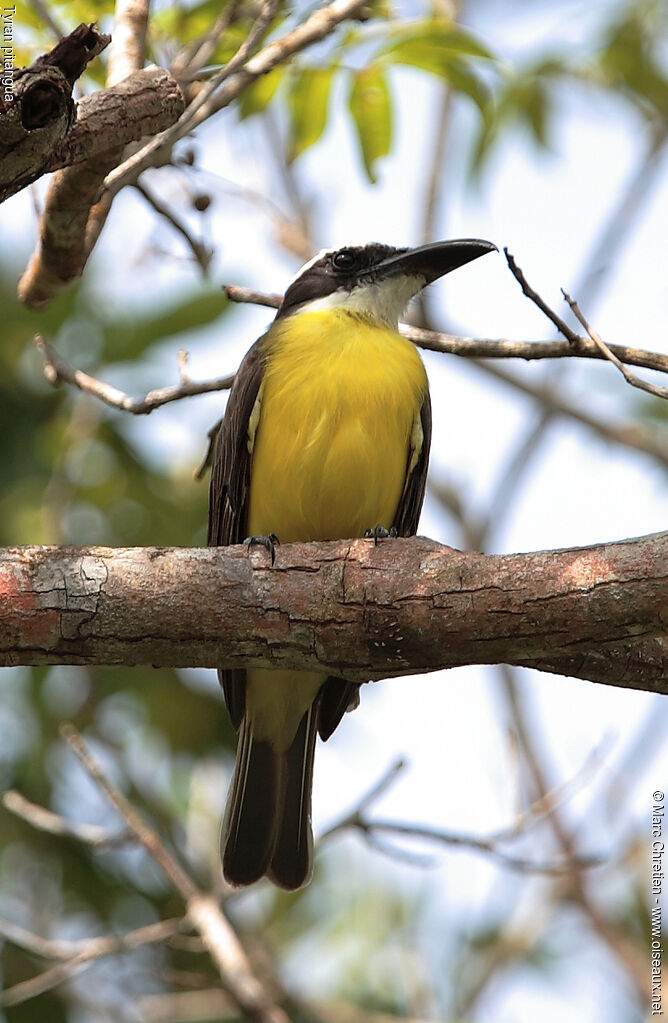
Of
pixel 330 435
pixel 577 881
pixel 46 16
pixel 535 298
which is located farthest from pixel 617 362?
pixel 577 881

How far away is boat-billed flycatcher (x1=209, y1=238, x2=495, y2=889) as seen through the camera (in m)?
4.55

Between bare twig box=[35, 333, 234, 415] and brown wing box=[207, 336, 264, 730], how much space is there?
0.64 ft

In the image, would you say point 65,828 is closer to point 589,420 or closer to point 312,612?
point 312,612

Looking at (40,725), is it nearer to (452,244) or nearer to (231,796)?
(231,796)

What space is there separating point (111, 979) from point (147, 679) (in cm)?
151

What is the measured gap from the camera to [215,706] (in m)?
6.09

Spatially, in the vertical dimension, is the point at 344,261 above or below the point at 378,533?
above

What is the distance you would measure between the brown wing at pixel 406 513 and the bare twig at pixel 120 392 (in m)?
0.84

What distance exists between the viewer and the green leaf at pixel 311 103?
14.5 feet

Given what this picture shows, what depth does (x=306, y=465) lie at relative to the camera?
14.8 feet

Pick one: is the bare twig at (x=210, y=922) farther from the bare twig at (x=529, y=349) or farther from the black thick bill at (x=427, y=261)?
the black thick bill at (x=427, y=261)

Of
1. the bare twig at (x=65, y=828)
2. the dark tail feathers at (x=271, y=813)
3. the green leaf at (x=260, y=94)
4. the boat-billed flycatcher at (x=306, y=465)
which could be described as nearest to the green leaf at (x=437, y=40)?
the green leaf at (x=260, y=94)

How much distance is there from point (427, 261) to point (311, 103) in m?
0.94

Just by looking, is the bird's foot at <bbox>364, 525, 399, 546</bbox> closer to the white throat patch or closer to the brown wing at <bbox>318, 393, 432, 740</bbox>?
the brown wing at <bbox>318, 393, 432, 740</bbox>
